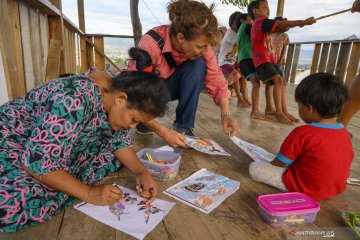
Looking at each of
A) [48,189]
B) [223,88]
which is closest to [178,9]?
[223,88]

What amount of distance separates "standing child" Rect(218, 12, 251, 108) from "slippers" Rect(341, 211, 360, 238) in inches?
99.1

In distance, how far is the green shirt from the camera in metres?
3.07

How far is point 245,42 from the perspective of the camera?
309cm

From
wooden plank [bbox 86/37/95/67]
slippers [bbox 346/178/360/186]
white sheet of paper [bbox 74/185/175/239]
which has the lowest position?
slippers [bbox 346/178/360/186]

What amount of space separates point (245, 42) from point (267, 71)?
499 mm

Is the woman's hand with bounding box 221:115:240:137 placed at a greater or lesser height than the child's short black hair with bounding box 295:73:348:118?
lesser

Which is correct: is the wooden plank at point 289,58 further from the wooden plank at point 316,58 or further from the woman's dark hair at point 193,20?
the woman's dark hair at point 193,20

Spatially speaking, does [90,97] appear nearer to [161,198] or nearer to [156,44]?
[161,198]

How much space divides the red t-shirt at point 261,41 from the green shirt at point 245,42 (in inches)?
8.0

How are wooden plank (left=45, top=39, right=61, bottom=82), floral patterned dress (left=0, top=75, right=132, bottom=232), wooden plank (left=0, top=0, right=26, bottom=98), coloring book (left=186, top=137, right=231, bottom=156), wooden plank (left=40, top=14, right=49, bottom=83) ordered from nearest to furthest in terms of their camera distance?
floral patterned dress (left=0, top=75, right=132, bottom=232), wooden plank (left=0, top=0, right=26, bottom=98), coloring book (left=186, top=137, right=231, bottom=156), wooden plank (left=40, top=14, right=49, bottom=83), wooden plank (left=45, top=39, right=61, bottom=82)

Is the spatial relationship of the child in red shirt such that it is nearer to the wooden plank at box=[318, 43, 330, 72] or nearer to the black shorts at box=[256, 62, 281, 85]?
the black shorts at box=[256, 62, 281, 85]

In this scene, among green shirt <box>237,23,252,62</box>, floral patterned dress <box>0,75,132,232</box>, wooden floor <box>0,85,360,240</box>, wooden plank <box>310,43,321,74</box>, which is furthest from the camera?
wooden plank <box>310,43,321,74</box>

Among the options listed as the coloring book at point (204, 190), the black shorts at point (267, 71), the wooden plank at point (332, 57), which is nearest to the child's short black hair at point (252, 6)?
the black shorts at point (267, 71)

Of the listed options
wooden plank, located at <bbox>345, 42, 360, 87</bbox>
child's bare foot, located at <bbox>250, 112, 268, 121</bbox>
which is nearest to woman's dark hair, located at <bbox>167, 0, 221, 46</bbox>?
child's bare foot, located at <bbox>250, 112, 268, 121</bbox>
